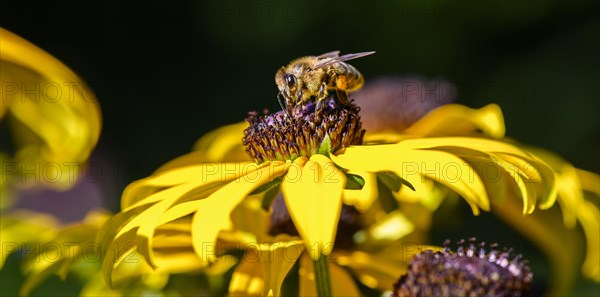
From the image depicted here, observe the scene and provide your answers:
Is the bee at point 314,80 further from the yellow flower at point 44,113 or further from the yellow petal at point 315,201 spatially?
the yellow flower at point 44,113

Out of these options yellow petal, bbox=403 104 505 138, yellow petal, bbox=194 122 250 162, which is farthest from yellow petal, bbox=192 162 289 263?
yellow petal, bbox=403 104 505 138

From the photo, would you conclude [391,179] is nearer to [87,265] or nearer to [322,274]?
[322,274]

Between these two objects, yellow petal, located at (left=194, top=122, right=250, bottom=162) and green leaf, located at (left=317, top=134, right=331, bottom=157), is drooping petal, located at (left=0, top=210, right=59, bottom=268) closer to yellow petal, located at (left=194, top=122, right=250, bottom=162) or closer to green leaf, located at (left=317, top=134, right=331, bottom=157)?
yellow petal, located at (left=194, top=122, right=250, bottom=162)

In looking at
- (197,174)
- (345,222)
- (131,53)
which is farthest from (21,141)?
(131,53)

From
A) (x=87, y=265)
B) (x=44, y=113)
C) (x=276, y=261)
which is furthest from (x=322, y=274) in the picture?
(x=44, y=113)

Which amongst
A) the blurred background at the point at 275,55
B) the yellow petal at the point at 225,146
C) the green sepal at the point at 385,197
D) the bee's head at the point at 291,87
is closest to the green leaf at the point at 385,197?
the green sepal at the point at 385,197
